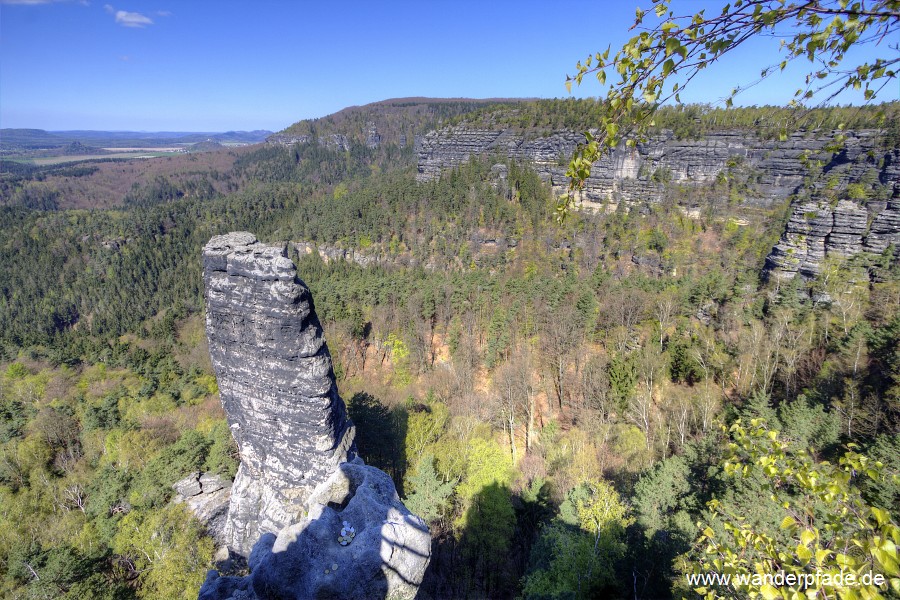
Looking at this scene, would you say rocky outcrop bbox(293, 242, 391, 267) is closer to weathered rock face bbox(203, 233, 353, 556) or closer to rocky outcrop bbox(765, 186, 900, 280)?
weathered rock face bbox(203, 233, 353, 556)

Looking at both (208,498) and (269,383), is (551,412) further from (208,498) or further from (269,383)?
(269,383)

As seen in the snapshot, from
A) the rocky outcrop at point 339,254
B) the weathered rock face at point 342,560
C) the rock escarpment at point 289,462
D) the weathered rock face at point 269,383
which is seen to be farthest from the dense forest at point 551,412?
the weathered rock face at point 342,560

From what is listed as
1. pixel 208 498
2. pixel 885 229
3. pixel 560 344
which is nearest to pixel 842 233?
pixel 885 229

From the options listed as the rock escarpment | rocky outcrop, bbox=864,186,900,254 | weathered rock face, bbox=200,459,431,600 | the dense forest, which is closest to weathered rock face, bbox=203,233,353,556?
the rock escarpment

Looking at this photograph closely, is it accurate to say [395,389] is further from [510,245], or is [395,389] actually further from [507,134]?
[507,134]

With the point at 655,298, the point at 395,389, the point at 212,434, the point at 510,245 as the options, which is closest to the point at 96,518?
the point at 212,434

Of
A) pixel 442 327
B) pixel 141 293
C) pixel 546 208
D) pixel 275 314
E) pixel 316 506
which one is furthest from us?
pixel 141 293
